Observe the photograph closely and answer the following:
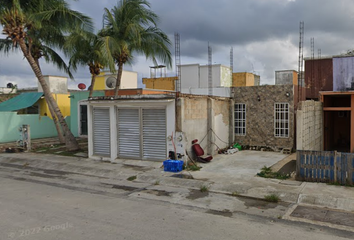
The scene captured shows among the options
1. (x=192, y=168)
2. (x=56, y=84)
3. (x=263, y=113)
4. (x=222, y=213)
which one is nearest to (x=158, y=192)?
(x=222, y=213)

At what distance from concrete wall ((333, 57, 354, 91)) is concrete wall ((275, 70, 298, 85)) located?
773 centimetres

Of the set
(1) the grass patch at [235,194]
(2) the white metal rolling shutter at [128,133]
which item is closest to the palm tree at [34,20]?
(2) the white metal rolling shutter at [128,133]

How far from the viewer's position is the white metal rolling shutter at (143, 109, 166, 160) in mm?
13109

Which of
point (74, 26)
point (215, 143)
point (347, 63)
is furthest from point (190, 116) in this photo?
point (347, 63)

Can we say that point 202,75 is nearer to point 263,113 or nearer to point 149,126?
point 263,113

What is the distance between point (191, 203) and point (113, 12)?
449 inches

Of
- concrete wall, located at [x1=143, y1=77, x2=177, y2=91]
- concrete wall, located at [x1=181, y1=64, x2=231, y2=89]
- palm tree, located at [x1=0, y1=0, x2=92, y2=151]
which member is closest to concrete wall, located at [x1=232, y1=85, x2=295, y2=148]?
concrete wall, located at [x1=181, y1=64, x2=231, y2=89]

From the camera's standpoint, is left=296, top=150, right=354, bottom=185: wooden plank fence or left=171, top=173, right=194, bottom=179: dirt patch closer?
left=296, top=150, right=354, bottom=185: wooden plank fence

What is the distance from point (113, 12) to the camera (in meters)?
15.7

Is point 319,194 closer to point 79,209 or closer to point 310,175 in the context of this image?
point 310,175

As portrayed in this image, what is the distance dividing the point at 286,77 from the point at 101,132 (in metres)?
18.1

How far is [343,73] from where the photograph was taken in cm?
1772

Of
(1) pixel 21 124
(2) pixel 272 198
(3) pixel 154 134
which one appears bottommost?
(2) pixel 272 198

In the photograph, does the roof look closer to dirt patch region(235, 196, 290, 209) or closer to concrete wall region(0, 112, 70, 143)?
concrete wall region(0, 112, 70, 143)
